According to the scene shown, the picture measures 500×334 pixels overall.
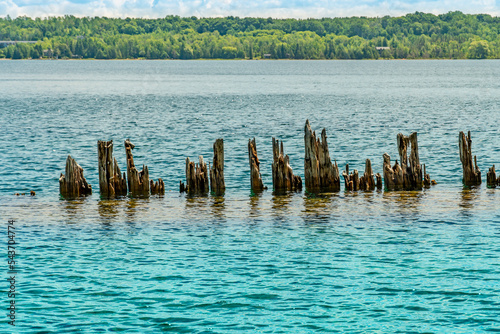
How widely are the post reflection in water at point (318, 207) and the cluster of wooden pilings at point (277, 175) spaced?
0.93 meters

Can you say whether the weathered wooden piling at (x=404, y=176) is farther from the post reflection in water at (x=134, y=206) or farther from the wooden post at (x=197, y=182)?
the post reflection in water at (x=134, y=206)

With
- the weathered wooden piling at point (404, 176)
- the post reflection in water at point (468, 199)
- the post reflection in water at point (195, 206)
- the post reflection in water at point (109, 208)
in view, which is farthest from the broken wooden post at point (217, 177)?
the post reflection in water at point (468, 199)

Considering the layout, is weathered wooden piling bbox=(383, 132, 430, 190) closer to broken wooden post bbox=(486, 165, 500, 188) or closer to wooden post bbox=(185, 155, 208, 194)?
broken wooden post bbox=(486, 165, 500, 188)

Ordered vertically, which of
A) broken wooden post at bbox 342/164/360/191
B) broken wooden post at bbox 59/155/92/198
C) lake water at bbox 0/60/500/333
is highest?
broken wooden post at bbox 59/155/92/198

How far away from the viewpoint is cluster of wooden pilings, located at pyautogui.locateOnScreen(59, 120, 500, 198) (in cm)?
3312

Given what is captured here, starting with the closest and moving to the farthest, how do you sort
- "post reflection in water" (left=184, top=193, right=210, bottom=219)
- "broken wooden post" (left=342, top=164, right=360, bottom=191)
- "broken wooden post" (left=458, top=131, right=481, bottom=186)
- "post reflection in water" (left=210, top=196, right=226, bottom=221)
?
"post reflection in water" (left=210, top=196, right=226, bottom=221) → "post reflection in water" (left=184, top=193, right=210, bottom=219) → "broken wooden post" (left=342, top=164, right=360, bottom=191) → "broken wooden post" (left=458, top=131, right=481, bottom=186)

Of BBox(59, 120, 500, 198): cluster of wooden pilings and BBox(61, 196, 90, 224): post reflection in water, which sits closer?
BBox(61, 196, 90, 224): post reflection in water

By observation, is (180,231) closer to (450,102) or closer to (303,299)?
(303,299)

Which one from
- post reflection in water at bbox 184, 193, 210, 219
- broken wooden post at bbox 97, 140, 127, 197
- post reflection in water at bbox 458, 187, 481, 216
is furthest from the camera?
broken wooden post at bbox 97, 140, 127, 197

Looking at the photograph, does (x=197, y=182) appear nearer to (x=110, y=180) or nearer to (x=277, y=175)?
(x=277, y=175)

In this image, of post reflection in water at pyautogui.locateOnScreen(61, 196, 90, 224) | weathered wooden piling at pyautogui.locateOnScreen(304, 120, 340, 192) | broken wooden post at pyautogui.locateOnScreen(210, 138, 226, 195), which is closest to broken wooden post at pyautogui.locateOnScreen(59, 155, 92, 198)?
post reflection in water at pyautogui.locateOnScreen(61, 196, 90, 224)

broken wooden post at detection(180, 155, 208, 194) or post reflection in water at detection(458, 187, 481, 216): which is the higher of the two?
broken wooden post at detection(180, 155, 208, 194)

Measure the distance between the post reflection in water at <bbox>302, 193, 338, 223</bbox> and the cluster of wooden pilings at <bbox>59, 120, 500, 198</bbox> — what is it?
931mm

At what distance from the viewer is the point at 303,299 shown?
19.8 metres
